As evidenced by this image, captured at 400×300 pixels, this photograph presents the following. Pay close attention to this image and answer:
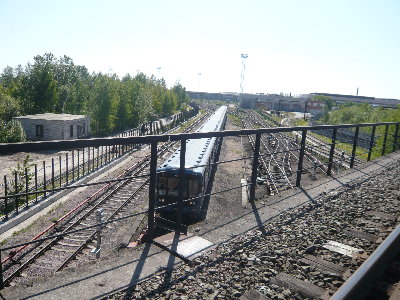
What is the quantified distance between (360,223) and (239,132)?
2259 millimetres

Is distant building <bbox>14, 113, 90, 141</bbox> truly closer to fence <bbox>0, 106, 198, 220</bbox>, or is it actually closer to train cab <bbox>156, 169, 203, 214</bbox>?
fence <bbox>0, 106, 198, 220</bbox>

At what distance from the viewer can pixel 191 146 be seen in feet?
52.3

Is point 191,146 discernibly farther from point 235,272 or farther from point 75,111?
point 75,111

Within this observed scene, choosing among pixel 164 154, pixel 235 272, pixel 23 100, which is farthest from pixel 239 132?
pixel 23 100

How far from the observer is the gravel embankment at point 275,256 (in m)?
2.83

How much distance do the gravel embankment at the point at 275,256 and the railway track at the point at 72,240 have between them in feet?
7.70

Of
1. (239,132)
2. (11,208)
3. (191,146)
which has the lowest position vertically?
(11,208)

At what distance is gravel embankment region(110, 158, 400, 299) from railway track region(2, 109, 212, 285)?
7.70 feet

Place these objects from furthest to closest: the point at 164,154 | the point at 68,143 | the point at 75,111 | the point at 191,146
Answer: the point at 75,111, the point at 164,154, the point at 191,146, the point at 68,143

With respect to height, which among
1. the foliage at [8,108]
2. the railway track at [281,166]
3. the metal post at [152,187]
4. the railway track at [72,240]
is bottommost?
the railway track at [72,240]

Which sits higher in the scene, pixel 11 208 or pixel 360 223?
pixel 360 223

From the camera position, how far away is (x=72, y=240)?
36.6 feet

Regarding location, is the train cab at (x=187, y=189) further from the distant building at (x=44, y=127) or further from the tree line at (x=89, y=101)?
the tree line at (x=89, y=101)

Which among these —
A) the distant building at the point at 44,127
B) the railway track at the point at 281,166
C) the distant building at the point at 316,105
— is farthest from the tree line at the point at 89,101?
the distant building at the point at 316,105
